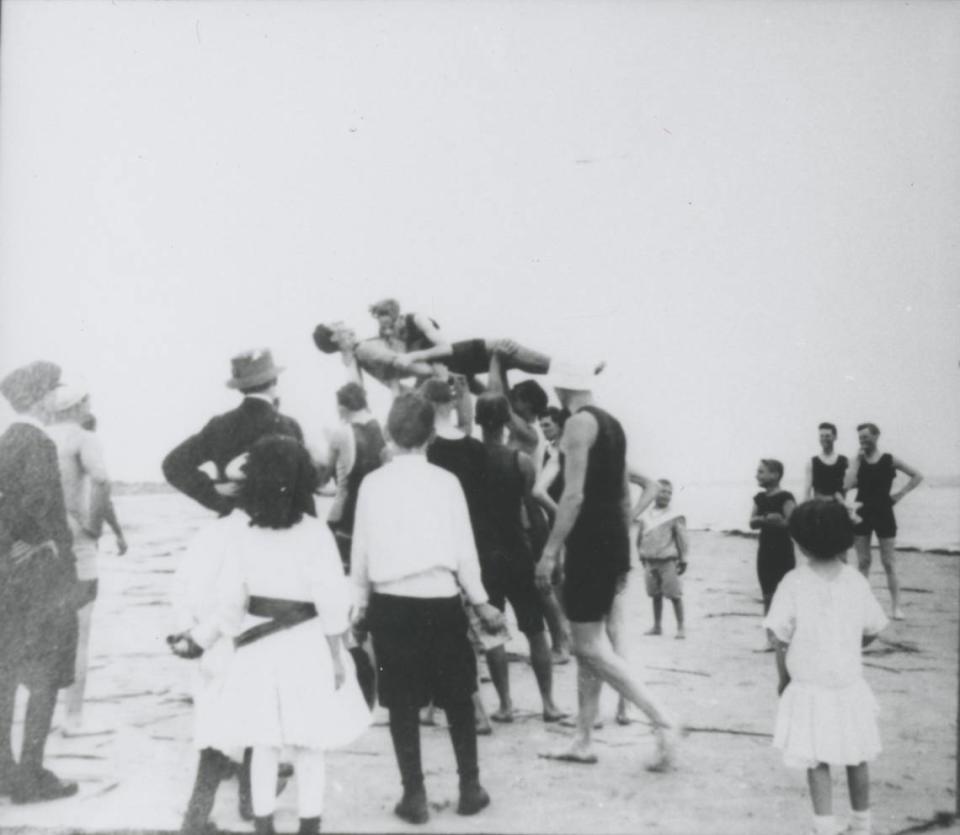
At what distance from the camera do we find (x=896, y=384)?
4.34m

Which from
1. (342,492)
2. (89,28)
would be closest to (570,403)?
(342,492)

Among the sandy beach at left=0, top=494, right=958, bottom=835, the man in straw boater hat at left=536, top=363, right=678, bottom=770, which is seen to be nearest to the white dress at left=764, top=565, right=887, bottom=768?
the sandy beach at left=0, top=494, right=958, bottom=835

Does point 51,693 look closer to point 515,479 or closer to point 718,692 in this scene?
point 515,479

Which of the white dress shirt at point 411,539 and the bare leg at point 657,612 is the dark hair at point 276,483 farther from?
the bare leg at point 657,612

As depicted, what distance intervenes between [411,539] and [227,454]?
856 mm

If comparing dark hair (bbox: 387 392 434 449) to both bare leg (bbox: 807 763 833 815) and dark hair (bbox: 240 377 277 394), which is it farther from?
bare leg (bbox: 807 763 833 815)

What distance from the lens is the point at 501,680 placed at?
4.45 meters

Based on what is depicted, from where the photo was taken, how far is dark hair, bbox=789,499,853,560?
3.43m

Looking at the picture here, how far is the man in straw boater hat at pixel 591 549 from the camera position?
3967 mm

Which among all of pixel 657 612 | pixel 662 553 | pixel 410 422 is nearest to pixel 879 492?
pixel 662 553

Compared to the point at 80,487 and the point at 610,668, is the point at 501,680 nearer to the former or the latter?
the point at 610,668

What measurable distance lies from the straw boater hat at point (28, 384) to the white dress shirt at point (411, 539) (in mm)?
1575

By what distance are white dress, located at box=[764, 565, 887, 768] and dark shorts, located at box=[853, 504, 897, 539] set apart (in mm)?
1056

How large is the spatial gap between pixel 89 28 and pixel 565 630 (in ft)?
12.7
